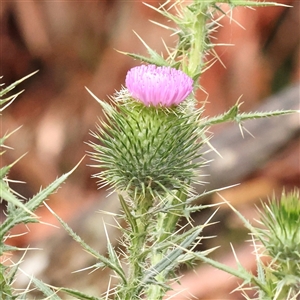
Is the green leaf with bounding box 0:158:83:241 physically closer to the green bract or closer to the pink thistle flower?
the green bract

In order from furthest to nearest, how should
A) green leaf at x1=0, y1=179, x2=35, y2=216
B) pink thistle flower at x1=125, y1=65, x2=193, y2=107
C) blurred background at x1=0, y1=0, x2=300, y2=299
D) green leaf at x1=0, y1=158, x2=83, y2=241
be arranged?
blurred background at x1=0, y1=0, x2=300, y2=299 < pink thistle flower at x1=125, y1=65, x2=193, y2=107 < green leaf at x1=0, y1=158, x2=83, y2=241 < green leaf at x1=0, y1=179, x2=35, y2=216

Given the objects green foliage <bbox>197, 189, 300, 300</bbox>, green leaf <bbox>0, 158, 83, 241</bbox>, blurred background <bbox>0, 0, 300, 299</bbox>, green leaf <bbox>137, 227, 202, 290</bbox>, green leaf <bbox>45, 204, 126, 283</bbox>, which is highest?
green leaf <bbox>0, 158, 83, 241</bbox>

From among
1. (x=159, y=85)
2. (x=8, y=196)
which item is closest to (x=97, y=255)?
(x=8, y=196)

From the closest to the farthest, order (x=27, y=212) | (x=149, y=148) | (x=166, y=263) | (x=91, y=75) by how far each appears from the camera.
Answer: (x=27, y=212)
(x=166, y=263)
(x=149, y=148)
(x=91, y=75)

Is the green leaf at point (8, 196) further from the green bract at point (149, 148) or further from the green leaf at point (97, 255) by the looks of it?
the green bract at point (149, 148)

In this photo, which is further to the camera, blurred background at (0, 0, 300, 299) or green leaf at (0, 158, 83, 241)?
blurred background at (0, 0, 300, 299)

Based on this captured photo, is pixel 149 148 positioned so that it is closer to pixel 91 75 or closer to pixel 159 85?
pixel 159 85

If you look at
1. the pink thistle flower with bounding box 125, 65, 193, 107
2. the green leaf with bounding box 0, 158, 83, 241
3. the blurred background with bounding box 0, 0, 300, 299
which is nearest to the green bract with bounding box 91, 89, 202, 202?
the pink thistle flower with bounding box 125, 65, 193, 107

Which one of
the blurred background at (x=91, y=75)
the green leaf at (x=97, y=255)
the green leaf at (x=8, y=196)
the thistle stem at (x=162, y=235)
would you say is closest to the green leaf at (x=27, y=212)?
the green leaf at (x=97, y=255)

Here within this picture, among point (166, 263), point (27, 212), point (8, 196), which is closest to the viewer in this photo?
point (8, 196)

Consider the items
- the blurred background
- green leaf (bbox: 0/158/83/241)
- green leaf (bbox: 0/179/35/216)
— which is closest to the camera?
green leaf (bbox: 0/179/35/216)
